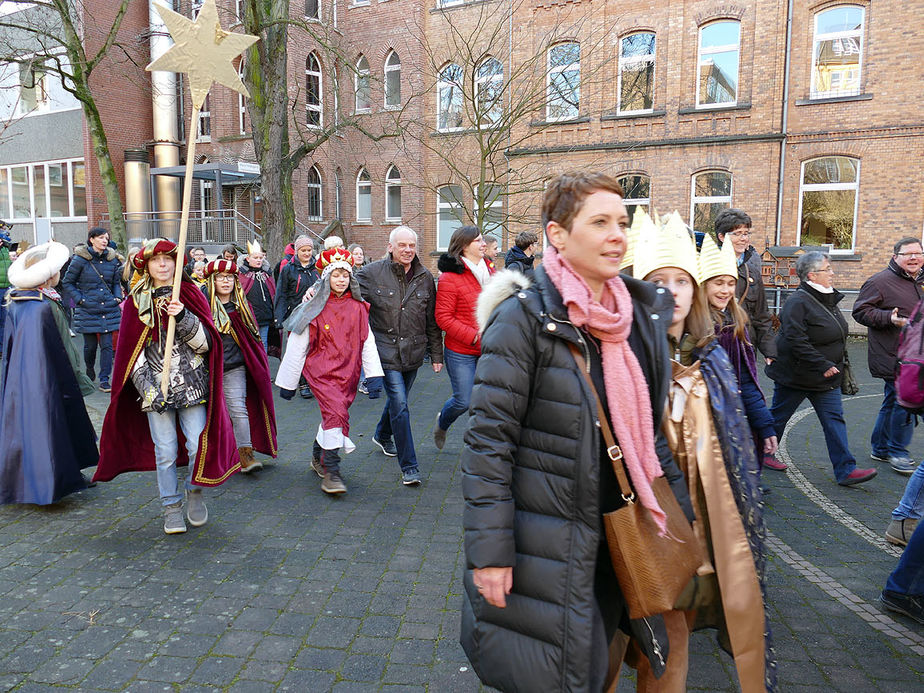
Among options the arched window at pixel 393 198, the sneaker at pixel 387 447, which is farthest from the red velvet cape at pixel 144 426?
the arched window at pixel 393 198

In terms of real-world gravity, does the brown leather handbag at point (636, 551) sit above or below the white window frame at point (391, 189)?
below

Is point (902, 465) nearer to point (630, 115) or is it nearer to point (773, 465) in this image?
point (773, 465)

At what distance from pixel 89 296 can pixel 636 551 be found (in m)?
9.76

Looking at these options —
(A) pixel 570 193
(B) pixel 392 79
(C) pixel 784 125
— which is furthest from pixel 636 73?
(A) pixel 570 193

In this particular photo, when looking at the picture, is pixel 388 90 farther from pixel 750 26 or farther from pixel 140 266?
pixel 140 266

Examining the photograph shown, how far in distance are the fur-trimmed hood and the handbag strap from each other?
0.29m

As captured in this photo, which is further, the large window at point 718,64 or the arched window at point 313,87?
the arched window at point 313,87

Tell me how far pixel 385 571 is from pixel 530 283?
2.56 meters

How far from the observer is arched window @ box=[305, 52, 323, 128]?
92.0 ft

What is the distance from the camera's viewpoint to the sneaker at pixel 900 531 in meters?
4.74

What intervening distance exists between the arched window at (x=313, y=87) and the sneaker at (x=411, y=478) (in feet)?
80.0

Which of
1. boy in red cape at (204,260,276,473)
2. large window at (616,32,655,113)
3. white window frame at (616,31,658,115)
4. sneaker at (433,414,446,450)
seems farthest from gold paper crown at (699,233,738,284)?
large window at (616,32,655,113)

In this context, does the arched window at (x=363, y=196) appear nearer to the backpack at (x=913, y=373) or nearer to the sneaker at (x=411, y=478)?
the sneaker at (x=411, y=478)

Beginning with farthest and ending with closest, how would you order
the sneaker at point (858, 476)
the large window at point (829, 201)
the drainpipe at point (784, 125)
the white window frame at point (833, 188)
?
1. the drainpipe at point (784, 125)
2. the large window at point (829, 201)
3. the white window frame at point (833, 188)
4. the sneaker at point (858, 476)
